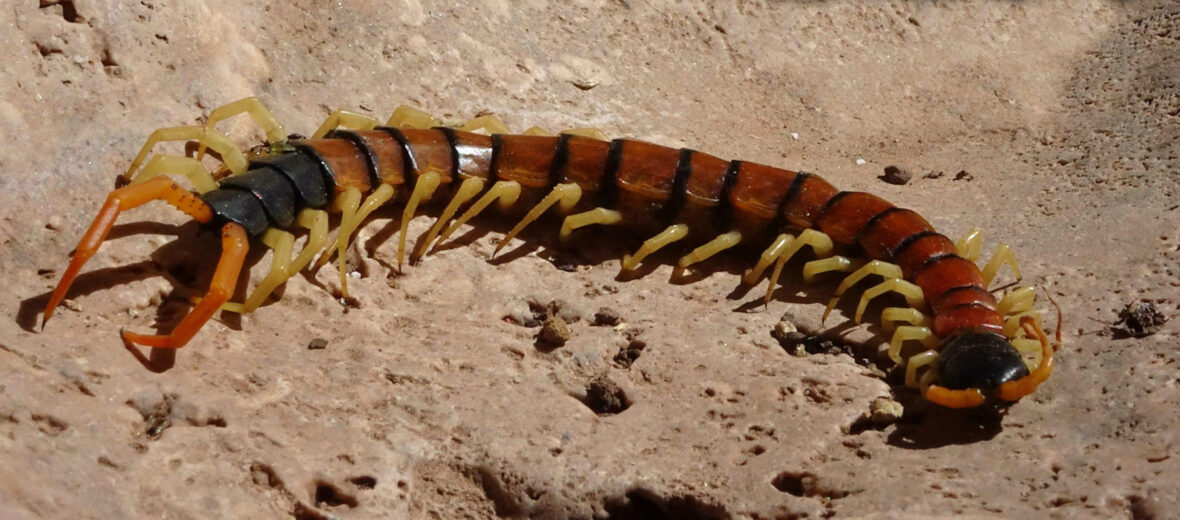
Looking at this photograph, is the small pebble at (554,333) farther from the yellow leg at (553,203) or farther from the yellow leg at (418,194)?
the yellow leg at (418,194)

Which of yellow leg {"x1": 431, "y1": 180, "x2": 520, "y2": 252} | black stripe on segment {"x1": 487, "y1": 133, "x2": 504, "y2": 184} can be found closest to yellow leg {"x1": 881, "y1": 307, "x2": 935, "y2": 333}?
yellow leg {"x1": 431, "y1": 180, "x2": 520, "y2": 252}

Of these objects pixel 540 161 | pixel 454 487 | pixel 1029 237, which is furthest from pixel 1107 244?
pixel 454 487

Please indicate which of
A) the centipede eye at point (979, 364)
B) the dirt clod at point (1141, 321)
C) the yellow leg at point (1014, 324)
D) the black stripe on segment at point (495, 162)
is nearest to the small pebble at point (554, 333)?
the black stripe on segment at point (495, 162)

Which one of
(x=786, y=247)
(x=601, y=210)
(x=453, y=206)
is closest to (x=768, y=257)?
(x=786, y=247)

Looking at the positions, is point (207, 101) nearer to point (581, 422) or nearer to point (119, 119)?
point (119, 119)

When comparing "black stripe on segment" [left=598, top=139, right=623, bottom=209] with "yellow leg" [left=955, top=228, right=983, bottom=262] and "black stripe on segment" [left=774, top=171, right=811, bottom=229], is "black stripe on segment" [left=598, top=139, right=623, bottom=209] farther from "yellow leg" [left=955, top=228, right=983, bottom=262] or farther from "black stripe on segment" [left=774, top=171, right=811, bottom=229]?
"yellow leg" [left=955, top=228, right=983, bottom=262]
